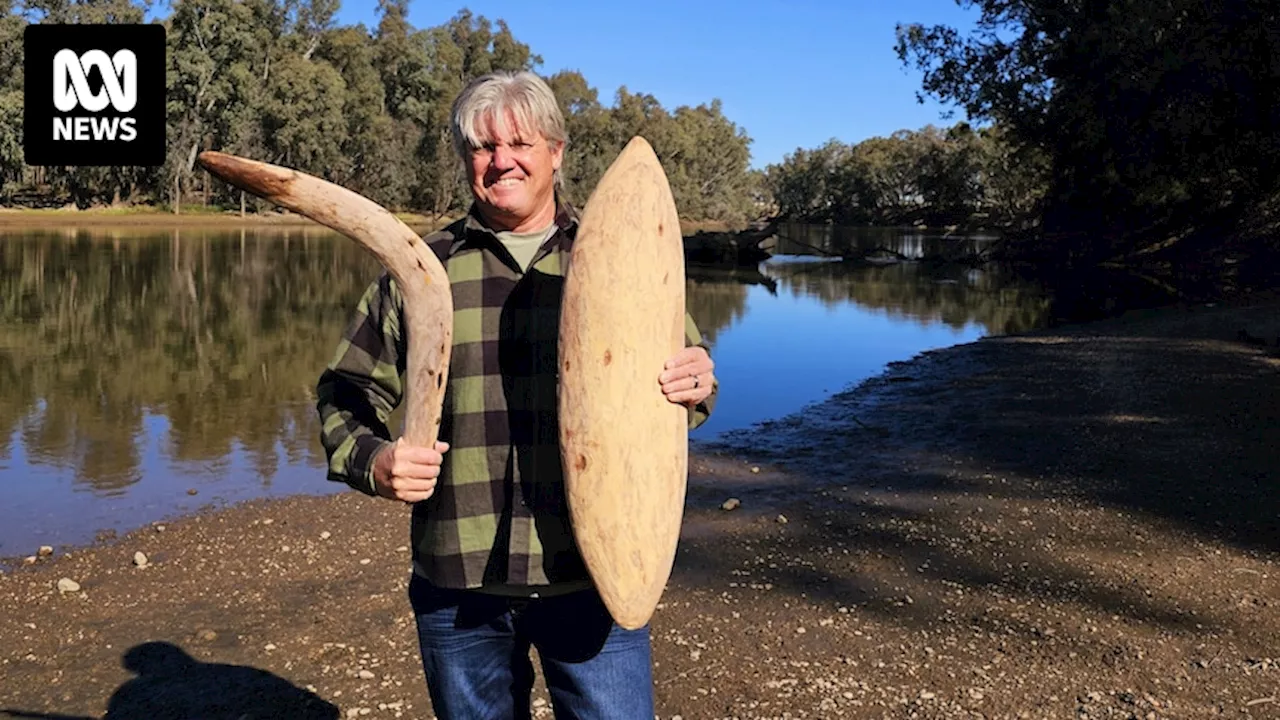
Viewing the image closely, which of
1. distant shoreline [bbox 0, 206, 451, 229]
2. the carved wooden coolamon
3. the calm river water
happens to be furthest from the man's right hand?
distant shoreline [bbox 0, 206, 451, 229]

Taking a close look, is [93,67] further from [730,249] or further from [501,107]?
[730,249]

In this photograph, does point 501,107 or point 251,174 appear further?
point 501,107

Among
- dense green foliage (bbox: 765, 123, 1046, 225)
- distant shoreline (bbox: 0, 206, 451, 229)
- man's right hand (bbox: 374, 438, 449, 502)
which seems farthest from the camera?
dense green foliage (bbox: 765, 123, 1046, 225)

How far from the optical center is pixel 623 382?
76.3 inches

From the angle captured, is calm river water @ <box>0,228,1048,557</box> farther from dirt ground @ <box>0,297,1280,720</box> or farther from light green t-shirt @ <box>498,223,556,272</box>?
light green t-shirt @ <box>498,223,556,272</box>

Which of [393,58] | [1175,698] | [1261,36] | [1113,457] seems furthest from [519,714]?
[393,58]

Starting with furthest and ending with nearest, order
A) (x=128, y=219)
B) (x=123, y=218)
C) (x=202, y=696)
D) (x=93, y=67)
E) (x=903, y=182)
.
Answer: (x=903, y=182), (x=123, y=218), (x=128, y=219), (x=93, y=67), (x=202, y=696)

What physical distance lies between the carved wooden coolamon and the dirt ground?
2131 millimetres

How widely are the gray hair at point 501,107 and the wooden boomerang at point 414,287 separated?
243mm

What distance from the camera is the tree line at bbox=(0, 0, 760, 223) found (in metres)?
52.5

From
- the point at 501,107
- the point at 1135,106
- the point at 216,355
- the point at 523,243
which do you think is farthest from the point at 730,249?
the point at 501,107

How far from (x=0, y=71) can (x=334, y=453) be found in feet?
200

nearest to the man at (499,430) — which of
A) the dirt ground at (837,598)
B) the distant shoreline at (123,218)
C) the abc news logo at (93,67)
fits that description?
the dirt ground at (837,598)

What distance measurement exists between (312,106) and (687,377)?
59.3 metres
